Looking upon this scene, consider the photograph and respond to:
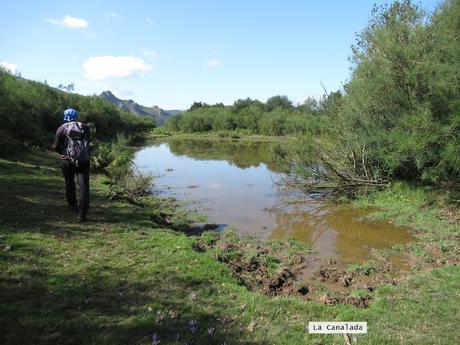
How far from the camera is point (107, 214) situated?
885 centimetres

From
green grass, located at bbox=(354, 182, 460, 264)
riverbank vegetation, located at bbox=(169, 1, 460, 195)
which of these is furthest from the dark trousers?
riverbank vegetation, located at bbox=(169, 1, 460, 195)

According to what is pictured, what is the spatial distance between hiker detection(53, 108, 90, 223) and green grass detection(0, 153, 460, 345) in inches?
28.6

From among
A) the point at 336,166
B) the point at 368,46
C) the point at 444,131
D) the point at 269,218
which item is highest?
the point at 368,46

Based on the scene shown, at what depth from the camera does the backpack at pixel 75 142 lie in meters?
7.41

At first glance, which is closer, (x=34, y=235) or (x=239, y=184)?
(x=34, y=235)

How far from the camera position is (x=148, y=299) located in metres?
4.79

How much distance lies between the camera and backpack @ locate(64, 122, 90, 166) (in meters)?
7.41

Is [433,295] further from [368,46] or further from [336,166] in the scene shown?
[368,46]

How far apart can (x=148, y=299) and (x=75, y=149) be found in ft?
12.5

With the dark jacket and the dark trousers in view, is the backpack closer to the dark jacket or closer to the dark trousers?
the dark jacket

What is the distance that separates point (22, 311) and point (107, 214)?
15.9 ft

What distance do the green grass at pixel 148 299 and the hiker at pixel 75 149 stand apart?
73 centimetres

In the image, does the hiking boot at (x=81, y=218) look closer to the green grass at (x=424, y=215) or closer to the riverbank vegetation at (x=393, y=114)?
the green grass at (x=424, y=215)

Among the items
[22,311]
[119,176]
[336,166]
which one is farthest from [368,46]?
[22,311]
